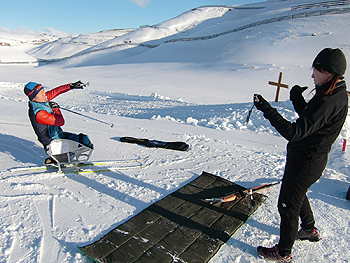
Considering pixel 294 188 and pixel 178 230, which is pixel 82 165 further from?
pixel 294 188

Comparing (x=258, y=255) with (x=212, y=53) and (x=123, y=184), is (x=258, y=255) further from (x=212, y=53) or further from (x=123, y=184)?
(x=212, y=53)

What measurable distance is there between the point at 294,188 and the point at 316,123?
673mm

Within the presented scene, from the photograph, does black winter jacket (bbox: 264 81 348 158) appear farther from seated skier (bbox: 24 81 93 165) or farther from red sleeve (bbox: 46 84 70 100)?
red sleeve (bbox: 46 84 70 100)

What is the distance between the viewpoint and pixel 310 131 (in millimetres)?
1921

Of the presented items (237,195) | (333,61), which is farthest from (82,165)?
(333,61)

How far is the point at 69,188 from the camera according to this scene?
3.86 meters

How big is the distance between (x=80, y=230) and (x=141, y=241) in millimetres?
812

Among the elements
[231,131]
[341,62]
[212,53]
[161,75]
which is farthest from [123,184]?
[212,53]

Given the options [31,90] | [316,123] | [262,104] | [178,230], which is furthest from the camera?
[31,90]

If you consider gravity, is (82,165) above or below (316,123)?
below

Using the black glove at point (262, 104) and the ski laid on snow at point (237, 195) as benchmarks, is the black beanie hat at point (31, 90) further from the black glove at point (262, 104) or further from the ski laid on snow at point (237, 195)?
the black glove at point (262, 104)

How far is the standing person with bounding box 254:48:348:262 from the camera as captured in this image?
1.91 meters

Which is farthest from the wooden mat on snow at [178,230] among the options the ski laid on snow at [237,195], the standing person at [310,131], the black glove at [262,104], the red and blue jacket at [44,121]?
the red and blue jacket at [44,121]

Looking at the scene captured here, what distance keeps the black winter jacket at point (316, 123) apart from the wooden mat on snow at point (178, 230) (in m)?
1.44
